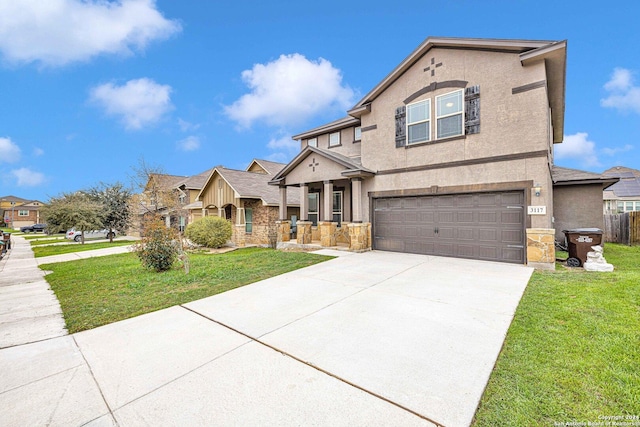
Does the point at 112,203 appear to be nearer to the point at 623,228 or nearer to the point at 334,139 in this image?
the point at 334,139

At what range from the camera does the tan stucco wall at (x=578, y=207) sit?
1130 centimetres

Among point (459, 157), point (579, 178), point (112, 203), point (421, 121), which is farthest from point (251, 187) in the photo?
point (579, 178)

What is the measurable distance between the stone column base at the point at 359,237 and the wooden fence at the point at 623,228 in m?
13.2

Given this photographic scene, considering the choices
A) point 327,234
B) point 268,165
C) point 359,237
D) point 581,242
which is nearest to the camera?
point 581,242

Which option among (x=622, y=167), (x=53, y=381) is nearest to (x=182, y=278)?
(x=53, y=381)

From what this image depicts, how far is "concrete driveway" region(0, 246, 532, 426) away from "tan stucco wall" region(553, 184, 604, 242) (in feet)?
30.8

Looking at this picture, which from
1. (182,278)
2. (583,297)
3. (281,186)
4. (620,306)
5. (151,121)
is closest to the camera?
(620,306)

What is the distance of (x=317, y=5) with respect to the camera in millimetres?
16125

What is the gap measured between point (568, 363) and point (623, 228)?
663 inches

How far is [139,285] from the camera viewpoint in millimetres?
6883

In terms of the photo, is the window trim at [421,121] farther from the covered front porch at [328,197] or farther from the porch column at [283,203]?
the porch column at [283,203]

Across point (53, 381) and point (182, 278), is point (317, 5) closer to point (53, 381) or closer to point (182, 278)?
point (182, 278)

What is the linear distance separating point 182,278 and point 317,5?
1666 cm

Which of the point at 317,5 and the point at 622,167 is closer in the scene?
the point at 317,5
